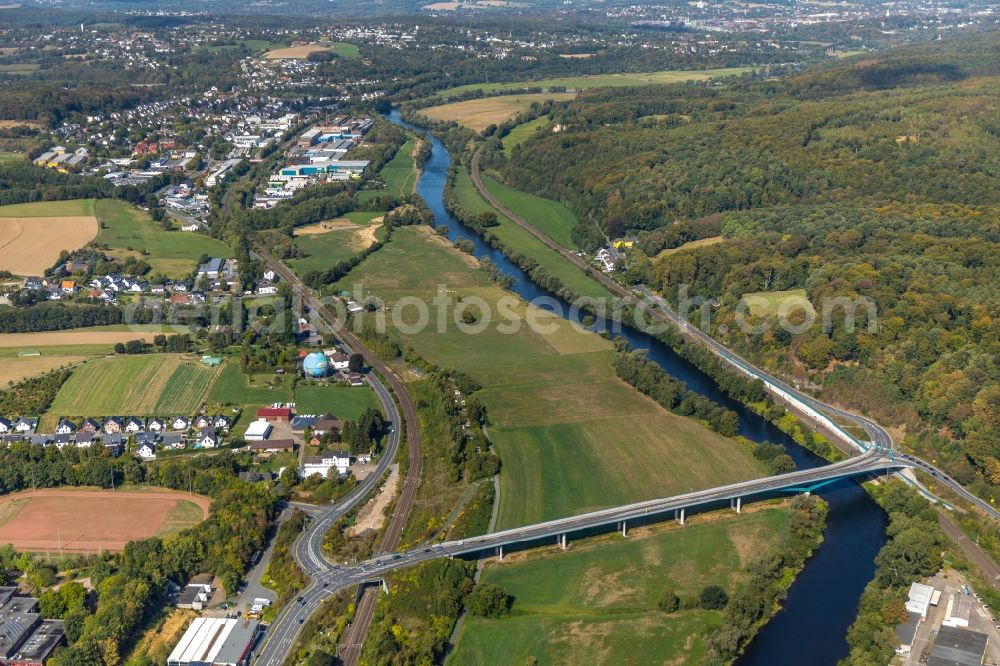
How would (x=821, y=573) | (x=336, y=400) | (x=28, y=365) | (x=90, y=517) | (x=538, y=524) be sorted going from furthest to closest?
(x=28, y=365) → (x=336, y=400) → (x=90, y=517) → (x=538, y=524) → (x=821, y=573)

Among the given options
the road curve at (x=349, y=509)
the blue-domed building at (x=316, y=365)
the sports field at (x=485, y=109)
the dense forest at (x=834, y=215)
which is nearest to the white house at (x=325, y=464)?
the road curve at (x=349, y=509)

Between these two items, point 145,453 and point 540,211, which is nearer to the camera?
point 145,453

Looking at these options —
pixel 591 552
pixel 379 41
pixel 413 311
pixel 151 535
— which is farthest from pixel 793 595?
pixel 379 41

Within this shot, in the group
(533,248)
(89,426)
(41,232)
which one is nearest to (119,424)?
(89,426)

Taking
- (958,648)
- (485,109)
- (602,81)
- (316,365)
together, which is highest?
(602,81)

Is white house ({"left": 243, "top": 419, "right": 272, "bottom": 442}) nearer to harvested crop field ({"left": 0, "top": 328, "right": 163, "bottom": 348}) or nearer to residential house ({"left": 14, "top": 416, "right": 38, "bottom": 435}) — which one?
residential house ({"left": 14, "top": 416, "right": 38, "bottom": 435})

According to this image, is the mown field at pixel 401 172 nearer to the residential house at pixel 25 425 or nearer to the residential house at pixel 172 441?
the residential house at pixel 172 441

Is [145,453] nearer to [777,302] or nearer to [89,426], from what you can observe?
[89,426]
